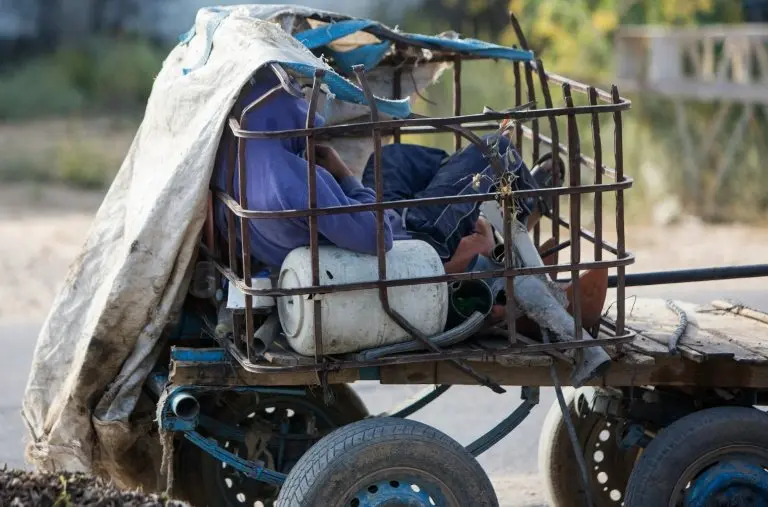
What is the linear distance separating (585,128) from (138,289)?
36.4 ft

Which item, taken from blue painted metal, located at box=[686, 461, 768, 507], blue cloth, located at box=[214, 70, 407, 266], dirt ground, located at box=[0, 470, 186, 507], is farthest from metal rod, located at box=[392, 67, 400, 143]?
dirt ground, located at box=[0, 470, 186, 507]

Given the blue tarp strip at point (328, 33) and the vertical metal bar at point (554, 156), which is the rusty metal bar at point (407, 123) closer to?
the vertical metal bar at point (554, 156)

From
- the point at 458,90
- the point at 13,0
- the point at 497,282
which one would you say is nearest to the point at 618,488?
the point at 497,282

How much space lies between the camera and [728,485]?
430 cm

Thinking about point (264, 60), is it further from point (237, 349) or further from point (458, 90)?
point (458, 90)

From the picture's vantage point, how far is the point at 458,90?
5.96m

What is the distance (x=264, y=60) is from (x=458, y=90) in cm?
210

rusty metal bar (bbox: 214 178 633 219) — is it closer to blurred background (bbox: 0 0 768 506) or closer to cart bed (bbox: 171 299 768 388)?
cart bed (bbox: 171 299 768 388)

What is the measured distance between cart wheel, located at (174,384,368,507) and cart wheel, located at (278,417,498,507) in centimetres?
72

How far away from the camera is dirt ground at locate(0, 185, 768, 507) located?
10.6 metres

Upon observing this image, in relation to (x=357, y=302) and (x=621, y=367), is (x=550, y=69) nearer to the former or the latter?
(x=621, y=367)

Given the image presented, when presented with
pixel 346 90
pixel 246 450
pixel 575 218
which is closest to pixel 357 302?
pixel 346 90

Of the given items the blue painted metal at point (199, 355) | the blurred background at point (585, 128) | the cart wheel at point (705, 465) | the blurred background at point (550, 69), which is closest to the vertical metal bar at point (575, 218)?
the cart wheel at point (705, 465)

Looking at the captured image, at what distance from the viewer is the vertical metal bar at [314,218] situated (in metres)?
3.79
